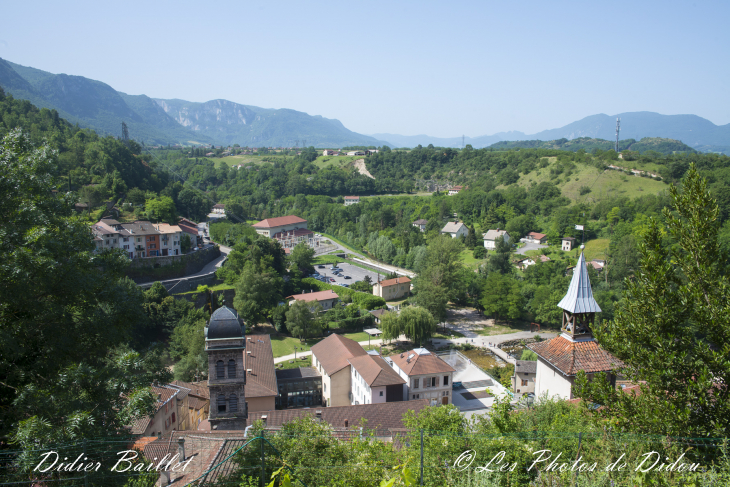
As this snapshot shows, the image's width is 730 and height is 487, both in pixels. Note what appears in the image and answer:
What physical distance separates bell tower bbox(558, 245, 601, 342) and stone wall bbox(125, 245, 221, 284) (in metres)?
36.1

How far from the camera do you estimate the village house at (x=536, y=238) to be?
6719 centimetres

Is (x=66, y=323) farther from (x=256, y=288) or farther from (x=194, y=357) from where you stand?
(x=256, y=288)

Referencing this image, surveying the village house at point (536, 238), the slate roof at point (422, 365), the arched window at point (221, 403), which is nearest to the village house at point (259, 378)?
the arched window at point (221, 403)

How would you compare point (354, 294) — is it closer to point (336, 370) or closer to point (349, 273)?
point (349, 273)

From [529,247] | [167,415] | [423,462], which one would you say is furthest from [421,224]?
[423,462]

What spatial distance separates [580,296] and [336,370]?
47.9ft

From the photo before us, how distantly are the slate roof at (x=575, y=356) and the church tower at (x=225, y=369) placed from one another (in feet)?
36.8

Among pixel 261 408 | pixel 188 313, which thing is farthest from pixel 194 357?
pixel 188 313

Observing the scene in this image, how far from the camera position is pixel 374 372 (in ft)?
81.0

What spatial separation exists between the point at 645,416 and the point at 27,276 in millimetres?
10916

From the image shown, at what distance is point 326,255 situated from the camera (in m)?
65.9

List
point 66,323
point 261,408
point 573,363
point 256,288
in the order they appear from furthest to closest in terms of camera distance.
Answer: point 256,288, point 261,408, point 573,363, point 66,323

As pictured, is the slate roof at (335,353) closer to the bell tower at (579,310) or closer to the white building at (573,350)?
the white building at (573,350)

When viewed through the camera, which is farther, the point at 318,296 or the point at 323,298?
the point at 318,296
